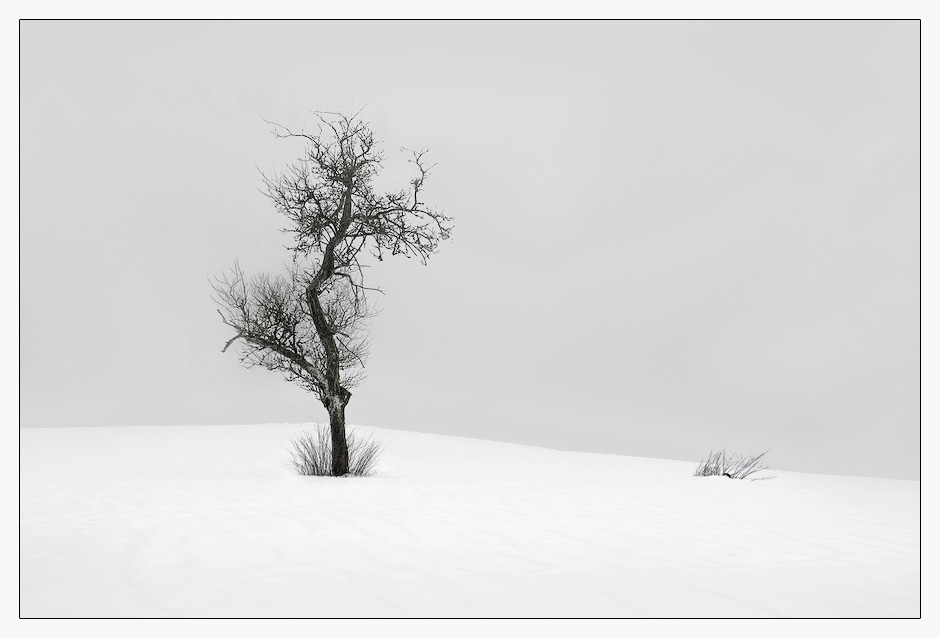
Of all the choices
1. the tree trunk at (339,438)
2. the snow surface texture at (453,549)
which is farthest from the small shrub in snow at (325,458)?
the snow surface texture at (453,549)

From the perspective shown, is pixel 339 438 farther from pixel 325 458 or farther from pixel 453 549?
pixel 453 549

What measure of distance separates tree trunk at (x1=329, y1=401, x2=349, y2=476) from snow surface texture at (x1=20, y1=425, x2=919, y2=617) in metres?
0.84

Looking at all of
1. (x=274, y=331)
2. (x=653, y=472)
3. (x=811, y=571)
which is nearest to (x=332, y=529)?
(x=811, y=571)

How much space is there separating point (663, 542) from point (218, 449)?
1265 cm

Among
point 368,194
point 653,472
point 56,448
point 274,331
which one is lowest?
point 56,448

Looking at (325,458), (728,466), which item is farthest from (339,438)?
(728,466)

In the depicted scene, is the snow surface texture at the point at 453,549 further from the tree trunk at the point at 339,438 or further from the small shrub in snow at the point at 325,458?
the small shrub in snow at the point at 325,458

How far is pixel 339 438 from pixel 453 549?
626 centimetres

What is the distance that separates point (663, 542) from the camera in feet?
16.0

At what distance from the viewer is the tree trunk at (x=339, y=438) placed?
10398mm

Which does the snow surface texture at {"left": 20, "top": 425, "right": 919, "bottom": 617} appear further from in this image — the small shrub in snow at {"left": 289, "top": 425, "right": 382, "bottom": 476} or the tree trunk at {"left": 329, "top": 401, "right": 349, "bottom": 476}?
the small shrub in snow at {"left": 289, "top": 425, "right": 382, "bottom": 476}

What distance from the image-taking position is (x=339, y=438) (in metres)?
10.5

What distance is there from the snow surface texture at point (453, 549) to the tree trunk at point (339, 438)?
0.84 m

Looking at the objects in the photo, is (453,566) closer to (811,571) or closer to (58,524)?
(811,571)
